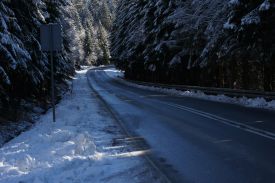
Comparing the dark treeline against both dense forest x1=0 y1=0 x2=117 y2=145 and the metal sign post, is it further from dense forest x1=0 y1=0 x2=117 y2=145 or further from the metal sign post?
the metal sign post

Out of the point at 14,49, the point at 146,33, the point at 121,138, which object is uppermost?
the point at 146,33

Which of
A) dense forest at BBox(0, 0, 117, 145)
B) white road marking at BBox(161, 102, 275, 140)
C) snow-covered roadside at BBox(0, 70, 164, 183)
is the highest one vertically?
dense forest at BBox(0, 0, 117, 145)

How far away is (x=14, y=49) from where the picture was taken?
1492 cm

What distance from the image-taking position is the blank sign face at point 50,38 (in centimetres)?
1425

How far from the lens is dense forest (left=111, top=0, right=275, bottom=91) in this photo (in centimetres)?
1972

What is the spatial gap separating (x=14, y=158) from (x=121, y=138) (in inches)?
134

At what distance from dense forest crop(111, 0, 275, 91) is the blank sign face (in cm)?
836

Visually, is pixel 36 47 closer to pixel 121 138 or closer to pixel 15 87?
pixel 15 87

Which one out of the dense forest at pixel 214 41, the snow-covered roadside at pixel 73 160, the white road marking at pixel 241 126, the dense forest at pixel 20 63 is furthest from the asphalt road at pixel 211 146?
the dense forest at pixel 214 41

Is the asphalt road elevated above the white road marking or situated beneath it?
situated beneath

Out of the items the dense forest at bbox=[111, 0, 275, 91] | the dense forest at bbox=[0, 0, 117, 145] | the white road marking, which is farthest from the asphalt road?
the dense forest at bbox=[111, 0, 275, 91]

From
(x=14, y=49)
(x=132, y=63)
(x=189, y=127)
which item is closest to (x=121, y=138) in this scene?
(x=189, y=127)

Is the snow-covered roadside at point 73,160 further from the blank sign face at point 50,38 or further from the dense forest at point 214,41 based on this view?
the dense forest at point 214,41

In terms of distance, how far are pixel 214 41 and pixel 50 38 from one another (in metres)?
12.6
